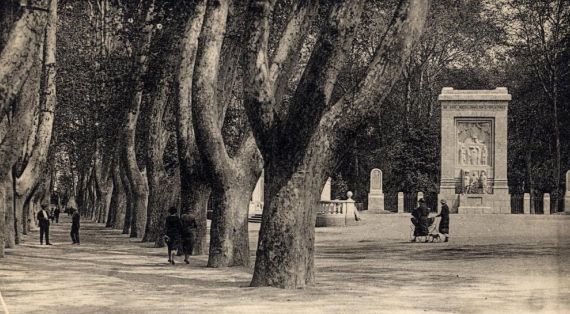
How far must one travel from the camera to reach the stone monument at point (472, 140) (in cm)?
4650

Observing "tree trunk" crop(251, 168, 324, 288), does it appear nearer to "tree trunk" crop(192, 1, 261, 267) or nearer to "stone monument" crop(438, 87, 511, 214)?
"tree trunk" crop(192, 1, 261, 267)

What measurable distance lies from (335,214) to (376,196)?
1442cm

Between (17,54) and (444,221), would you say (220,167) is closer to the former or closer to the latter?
(17,54)

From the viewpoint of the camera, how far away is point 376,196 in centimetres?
5262

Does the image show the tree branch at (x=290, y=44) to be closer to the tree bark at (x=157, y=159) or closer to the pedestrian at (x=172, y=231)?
the pedestrian at (x=172, y=231)

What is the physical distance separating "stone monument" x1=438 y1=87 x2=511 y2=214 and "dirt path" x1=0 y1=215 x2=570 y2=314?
67.6 feet

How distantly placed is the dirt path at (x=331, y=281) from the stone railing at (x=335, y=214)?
1205 centimetres

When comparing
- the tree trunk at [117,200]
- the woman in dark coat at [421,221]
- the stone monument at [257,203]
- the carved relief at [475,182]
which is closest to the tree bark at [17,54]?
the woman in dark coat at [421,221]

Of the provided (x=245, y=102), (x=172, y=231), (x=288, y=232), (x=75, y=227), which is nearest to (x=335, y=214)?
(x=75, y=227)

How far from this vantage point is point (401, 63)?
13328 millimetres

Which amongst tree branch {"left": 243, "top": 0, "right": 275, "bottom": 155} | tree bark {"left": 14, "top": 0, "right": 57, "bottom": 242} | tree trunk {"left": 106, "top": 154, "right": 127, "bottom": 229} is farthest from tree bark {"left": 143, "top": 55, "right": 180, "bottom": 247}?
tree branch {"left": 243, "top": 0, "right": 275, "bottom": 155}

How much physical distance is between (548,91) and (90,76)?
31402 millimetres

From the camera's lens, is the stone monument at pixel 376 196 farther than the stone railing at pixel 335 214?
Yes

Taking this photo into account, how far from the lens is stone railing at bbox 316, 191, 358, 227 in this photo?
3812cm
